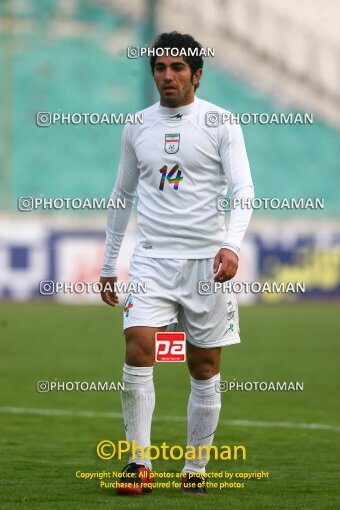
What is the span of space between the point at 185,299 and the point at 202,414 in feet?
1.78

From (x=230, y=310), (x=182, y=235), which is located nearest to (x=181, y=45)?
(x=182, y=235)

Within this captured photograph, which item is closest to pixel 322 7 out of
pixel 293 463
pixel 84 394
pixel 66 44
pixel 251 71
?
pixel 251 71

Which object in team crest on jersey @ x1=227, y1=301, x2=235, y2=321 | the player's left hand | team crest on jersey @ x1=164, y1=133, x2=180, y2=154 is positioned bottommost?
team crest on jersey @ x1=227, y1=301, x2=235, y2=321

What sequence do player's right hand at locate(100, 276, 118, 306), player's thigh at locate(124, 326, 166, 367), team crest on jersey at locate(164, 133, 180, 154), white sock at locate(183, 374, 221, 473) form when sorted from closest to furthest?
1. player's thigh at locate(124, 326, 166, 367)
2. team crest on jersey at locate(164, 133, 180, 154)
3. white sock at locate(183, 374, 221, 473)
4. player's right hand at locate(100, 276, 118, 306)

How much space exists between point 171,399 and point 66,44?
1860cm

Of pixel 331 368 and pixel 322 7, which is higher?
pixel 331 368

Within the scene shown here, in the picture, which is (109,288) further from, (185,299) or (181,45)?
(181,45)

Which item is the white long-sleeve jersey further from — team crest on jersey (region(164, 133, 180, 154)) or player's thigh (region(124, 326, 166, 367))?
player's thigh (region(124, 326, 166, 367))

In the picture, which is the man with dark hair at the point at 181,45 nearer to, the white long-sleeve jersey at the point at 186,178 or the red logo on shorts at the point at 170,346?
the white long-sleeve jersey at the point at 186,178

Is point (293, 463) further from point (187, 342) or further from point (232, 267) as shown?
point (232, 267)

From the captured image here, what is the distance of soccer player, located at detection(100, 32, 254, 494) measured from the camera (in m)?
5.30

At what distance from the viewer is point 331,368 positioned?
461 inches

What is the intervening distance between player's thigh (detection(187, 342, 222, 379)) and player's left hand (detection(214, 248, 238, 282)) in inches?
17.8

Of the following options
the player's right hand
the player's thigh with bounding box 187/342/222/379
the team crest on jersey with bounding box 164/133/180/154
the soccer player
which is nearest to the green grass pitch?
the soccer player
